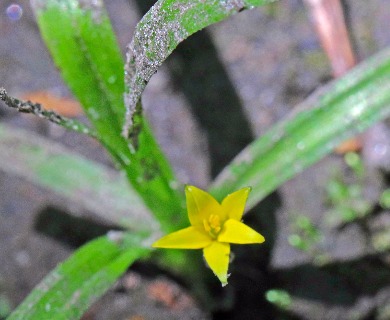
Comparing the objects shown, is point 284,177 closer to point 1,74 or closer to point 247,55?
point 247,55

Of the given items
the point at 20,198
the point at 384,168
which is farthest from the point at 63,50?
the point at 384,168

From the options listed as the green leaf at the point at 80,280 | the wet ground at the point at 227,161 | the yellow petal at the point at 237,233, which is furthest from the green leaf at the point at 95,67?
the wet ground at the point at 227,161

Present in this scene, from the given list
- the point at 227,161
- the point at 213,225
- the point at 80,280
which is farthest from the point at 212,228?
the point at 227,161

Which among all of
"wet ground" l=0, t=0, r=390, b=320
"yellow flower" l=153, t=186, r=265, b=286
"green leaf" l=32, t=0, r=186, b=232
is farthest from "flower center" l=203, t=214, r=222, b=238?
"wet ground" l=0, t=0, r=390, b=320

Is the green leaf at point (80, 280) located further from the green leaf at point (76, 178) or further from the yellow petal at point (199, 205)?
the yellow petal at point (199, 205)

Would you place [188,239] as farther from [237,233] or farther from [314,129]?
[314,129]

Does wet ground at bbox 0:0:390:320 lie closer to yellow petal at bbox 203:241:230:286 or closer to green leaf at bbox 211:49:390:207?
green leaf at bbox 211:49:390:207
